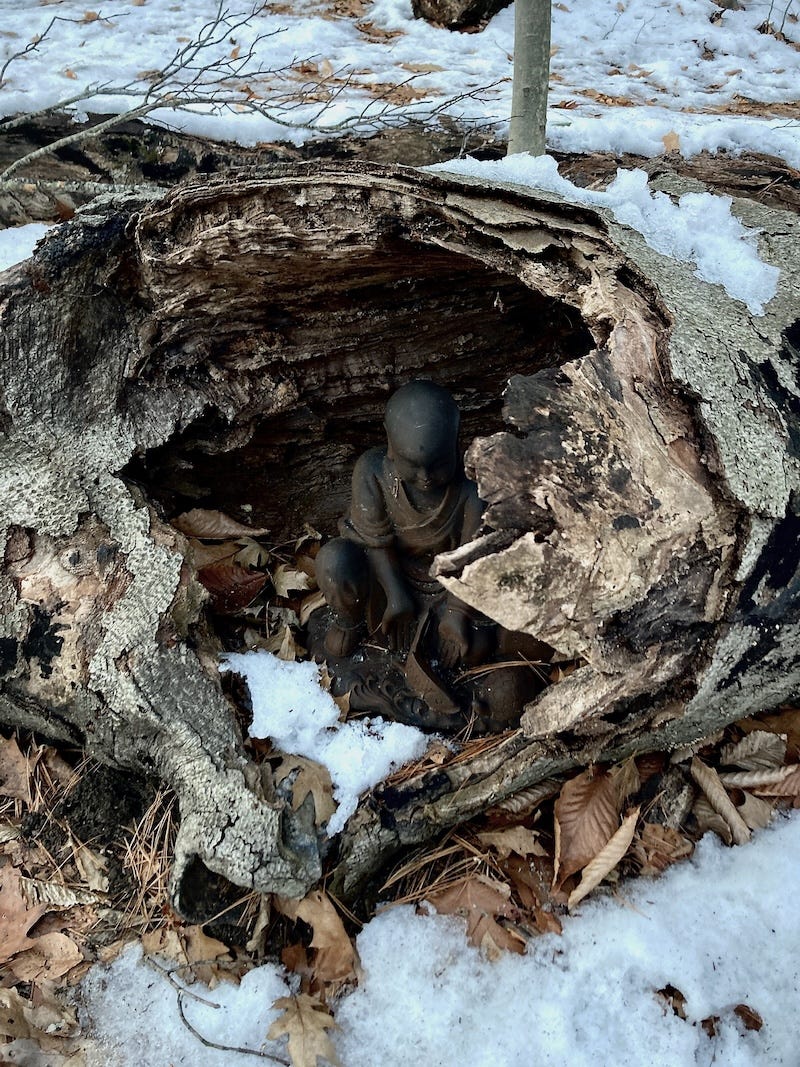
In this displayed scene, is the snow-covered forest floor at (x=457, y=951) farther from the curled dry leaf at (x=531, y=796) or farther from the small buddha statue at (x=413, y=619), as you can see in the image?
the small buddha statue at (x=413, y=619)

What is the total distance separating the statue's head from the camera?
217 cm

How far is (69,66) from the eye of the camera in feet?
15.7

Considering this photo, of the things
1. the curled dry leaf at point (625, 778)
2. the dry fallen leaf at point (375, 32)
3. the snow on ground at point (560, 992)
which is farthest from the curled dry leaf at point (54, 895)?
the dry fallen leaf at point (375, 32)

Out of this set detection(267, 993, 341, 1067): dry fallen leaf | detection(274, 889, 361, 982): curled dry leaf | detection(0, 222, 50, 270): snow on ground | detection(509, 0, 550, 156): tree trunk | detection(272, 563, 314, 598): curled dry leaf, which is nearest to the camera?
detection(267, 993, 341, 1067): dry fallen leaf

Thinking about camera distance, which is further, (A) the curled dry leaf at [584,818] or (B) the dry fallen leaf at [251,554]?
(B) the dry fallen leaf at [251,554]

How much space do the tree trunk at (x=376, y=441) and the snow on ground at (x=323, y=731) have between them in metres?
0.13

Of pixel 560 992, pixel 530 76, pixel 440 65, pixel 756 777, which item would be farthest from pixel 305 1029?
pixel 440 65

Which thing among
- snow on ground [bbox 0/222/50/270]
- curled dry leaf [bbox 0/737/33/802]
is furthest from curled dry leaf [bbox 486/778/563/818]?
snow on ground [bbox 0/222/50/270]

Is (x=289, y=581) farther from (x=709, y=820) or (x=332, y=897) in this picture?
(x=709, y=820)

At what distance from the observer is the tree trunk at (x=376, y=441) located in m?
1.65

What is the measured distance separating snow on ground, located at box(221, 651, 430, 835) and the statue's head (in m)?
0.84

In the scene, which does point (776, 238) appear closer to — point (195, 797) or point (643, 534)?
point (643, 534)

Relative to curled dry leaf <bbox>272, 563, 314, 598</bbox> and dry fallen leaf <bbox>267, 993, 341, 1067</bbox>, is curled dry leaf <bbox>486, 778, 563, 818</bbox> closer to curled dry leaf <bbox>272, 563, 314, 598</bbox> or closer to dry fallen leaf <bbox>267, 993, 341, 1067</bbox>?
dry fallen leaf <bbox>267, 993, 341, 1067</bbox>

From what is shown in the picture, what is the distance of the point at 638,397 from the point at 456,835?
1.45 meters
